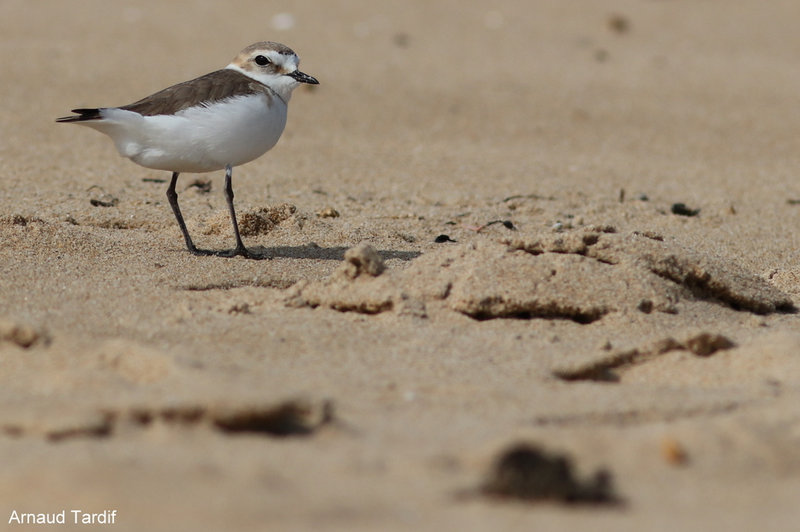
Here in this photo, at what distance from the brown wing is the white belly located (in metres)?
0.05

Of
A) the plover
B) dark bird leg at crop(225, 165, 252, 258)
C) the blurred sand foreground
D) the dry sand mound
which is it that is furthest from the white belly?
the dry sand mound

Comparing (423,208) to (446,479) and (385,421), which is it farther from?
(446,479)

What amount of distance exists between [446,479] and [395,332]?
1.50 m

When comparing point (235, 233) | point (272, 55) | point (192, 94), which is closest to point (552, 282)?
point (235, 233)

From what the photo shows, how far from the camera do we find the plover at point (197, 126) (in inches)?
220

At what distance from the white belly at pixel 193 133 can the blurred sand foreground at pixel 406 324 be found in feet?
1.60

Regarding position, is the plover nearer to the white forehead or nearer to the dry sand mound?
the white forehead

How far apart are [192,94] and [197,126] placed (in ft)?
0.67

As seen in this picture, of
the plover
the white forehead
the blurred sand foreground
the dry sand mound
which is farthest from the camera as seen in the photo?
the white forehead

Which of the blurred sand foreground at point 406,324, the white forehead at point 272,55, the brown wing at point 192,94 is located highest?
the white forehead at point 272,55

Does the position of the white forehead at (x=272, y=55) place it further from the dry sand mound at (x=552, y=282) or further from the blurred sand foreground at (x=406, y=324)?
the dry sand mound at (x=552, y=282)

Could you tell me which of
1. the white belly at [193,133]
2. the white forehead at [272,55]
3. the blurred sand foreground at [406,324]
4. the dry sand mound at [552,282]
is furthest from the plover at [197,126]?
the dry sand mound at [552,282]

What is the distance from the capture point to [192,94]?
5.73m

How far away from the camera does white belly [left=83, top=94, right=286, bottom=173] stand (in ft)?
18.4
